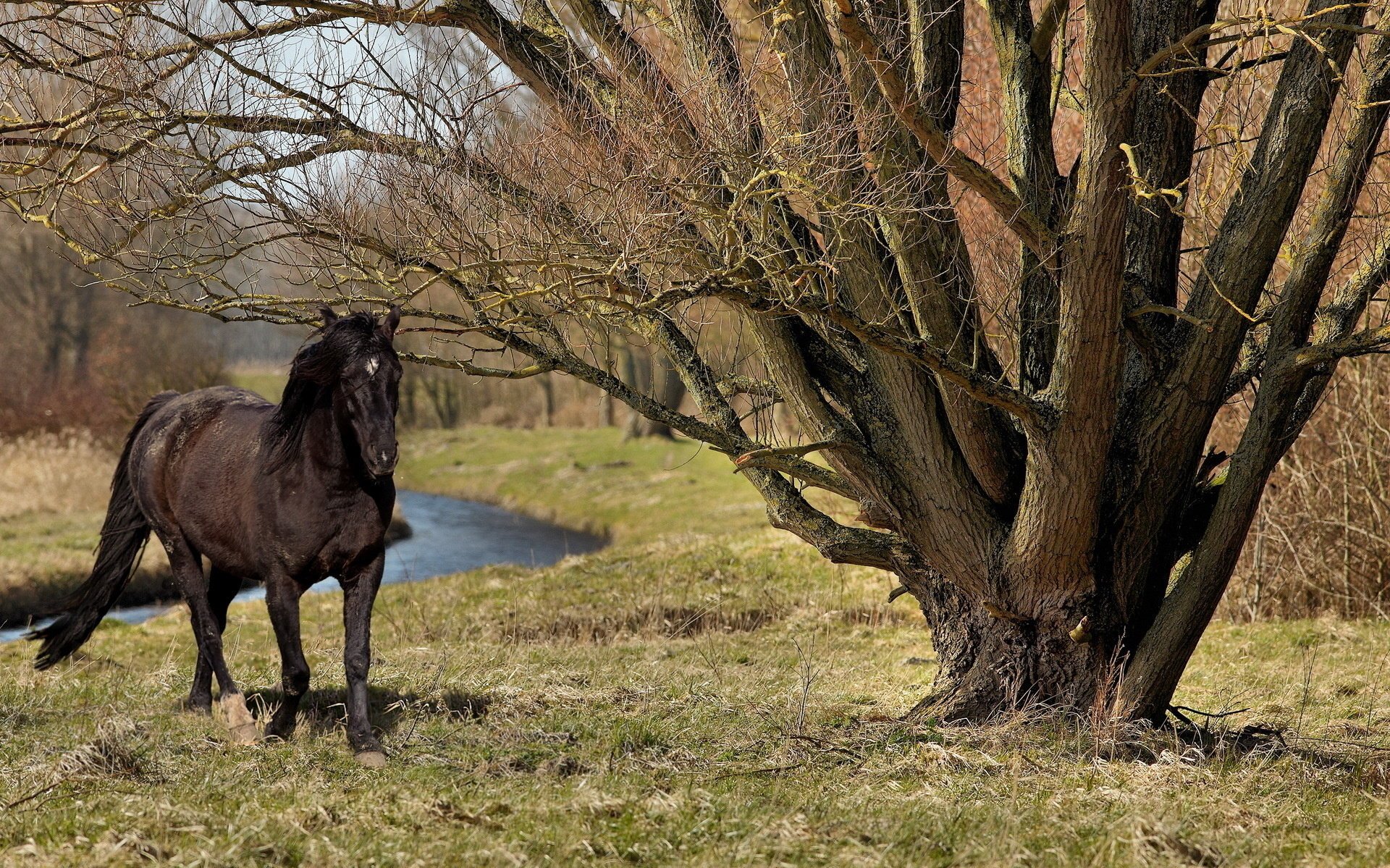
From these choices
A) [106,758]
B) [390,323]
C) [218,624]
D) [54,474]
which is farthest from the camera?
[54,474]

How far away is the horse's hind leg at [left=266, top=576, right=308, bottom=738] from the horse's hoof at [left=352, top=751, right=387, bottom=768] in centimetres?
79

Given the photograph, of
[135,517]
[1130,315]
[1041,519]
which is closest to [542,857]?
[1041,519]

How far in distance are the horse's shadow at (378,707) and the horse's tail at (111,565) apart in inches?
46.8

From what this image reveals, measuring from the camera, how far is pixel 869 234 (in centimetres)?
644

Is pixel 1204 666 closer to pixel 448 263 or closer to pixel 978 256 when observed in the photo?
pixel 978 256

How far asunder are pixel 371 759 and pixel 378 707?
4.69ft

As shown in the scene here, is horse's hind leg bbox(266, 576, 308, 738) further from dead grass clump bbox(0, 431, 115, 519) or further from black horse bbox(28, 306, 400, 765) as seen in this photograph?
dead grass clump bbox(0, 431, 115, 519)

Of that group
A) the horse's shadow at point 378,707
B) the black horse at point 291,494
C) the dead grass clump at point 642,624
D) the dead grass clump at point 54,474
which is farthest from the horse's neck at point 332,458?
the dead grass clump at point 54,474

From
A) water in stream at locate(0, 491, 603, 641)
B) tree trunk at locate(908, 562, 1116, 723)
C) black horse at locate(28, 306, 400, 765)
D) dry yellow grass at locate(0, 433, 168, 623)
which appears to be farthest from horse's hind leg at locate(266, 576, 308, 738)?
water in stream at locate(0, 491, 603, 641)

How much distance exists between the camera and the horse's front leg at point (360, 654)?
5.81 meters

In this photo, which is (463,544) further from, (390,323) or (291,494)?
(390,323)

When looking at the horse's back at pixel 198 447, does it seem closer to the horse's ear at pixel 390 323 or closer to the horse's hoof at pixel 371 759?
the horse's ear at pixel 390 323

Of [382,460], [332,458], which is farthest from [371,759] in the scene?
[332,458]

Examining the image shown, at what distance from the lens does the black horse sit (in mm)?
5898
